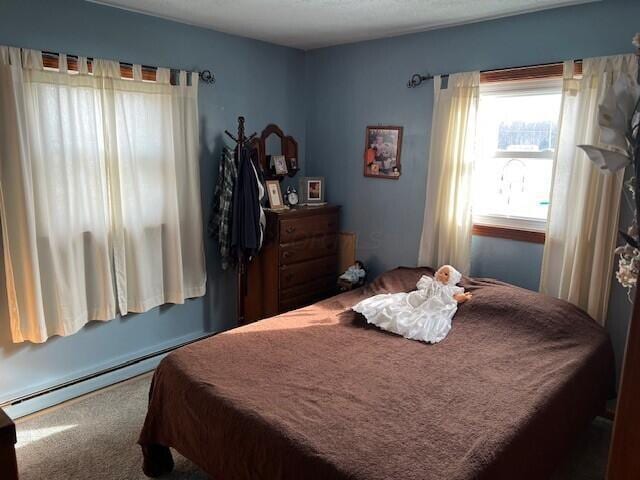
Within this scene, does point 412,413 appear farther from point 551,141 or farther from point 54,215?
point 54,215

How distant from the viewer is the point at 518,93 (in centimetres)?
312

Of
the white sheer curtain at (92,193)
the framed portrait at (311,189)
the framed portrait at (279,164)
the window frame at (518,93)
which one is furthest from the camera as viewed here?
the framed portrait at (311,189)

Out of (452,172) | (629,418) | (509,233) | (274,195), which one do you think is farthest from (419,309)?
(629,418)

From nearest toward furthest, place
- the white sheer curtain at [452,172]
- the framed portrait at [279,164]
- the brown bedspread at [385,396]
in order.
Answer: the brown bedspread at [385,396], the white sheer curtain at [452,172], the framed portrait at [279,164]

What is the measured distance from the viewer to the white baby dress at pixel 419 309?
267cm

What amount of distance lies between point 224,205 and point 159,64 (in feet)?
3.47

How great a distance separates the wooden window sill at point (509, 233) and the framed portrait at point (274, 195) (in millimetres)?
1496

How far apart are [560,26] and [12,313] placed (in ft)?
11.9

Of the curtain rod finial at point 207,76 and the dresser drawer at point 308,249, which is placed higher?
the curtain rod finial at point 207,76

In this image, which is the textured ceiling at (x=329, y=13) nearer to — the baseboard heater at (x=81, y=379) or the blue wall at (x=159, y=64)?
the blue wall at (x=159, y=64)

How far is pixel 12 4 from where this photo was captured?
8.44 ft

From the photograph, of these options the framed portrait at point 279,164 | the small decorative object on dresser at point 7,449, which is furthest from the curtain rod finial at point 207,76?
the small decorative object on dresser at point 7,449

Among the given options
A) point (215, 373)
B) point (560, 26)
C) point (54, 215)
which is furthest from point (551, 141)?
point (54, 215)

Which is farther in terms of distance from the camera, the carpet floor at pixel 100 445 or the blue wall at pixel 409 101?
the blue wall at pixel 409 101
